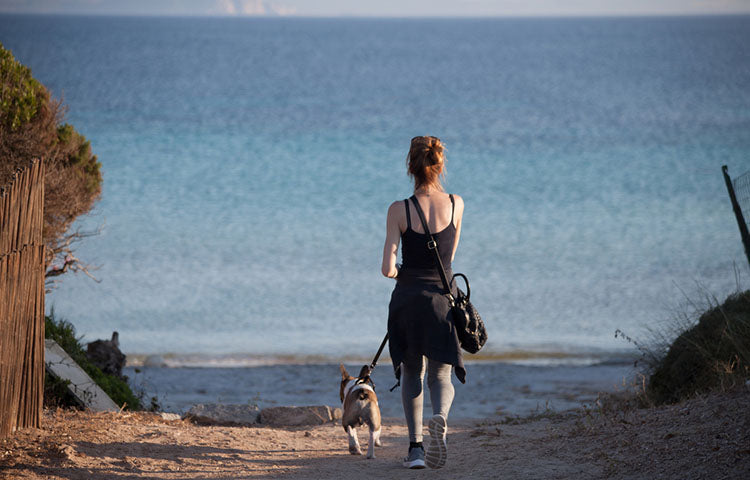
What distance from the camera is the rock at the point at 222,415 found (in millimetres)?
7426

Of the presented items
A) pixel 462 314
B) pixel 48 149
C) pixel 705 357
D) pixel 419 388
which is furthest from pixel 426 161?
pixel 48 149

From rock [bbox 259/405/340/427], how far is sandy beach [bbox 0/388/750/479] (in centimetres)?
51

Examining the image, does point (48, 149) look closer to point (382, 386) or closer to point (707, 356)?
point (382, 386)

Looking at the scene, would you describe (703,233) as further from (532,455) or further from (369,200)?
(532,455)

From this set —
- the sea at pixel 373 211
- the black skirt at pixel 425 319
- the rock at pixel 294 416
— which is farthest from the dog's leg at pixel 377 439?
the sea at pixel 373 211

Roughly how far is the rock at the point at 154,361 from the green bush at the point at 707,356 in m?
7.76

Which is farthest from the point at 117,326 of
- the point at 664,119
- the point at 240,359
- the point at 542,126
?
the point at 664,119

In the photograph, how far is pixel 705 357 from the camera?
7312 mm

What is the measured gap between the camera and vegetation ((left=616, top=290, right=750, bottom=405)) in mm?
6949

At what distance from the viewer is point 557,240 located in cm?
2383

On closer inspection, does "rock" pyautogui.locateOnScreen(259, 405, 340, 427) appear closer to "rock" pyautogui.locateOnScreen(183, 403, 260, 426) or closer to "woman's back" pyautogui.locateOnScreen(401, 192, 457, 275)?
"rock" pyautogui.locateOnScreen(183, 403, 260, 426)

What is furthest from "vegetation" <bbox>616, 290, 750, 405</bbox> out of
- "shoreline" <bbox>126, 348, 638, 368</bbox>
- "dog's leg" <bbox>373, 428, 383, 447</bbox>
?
"shoreline" <bbox>126, 348, 638, 368</bbox>

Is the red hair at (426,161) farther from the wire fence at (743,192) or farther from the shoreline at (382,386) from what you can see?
the shoreline at (382,386)

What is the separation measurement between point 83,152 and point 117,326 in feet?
21.2
